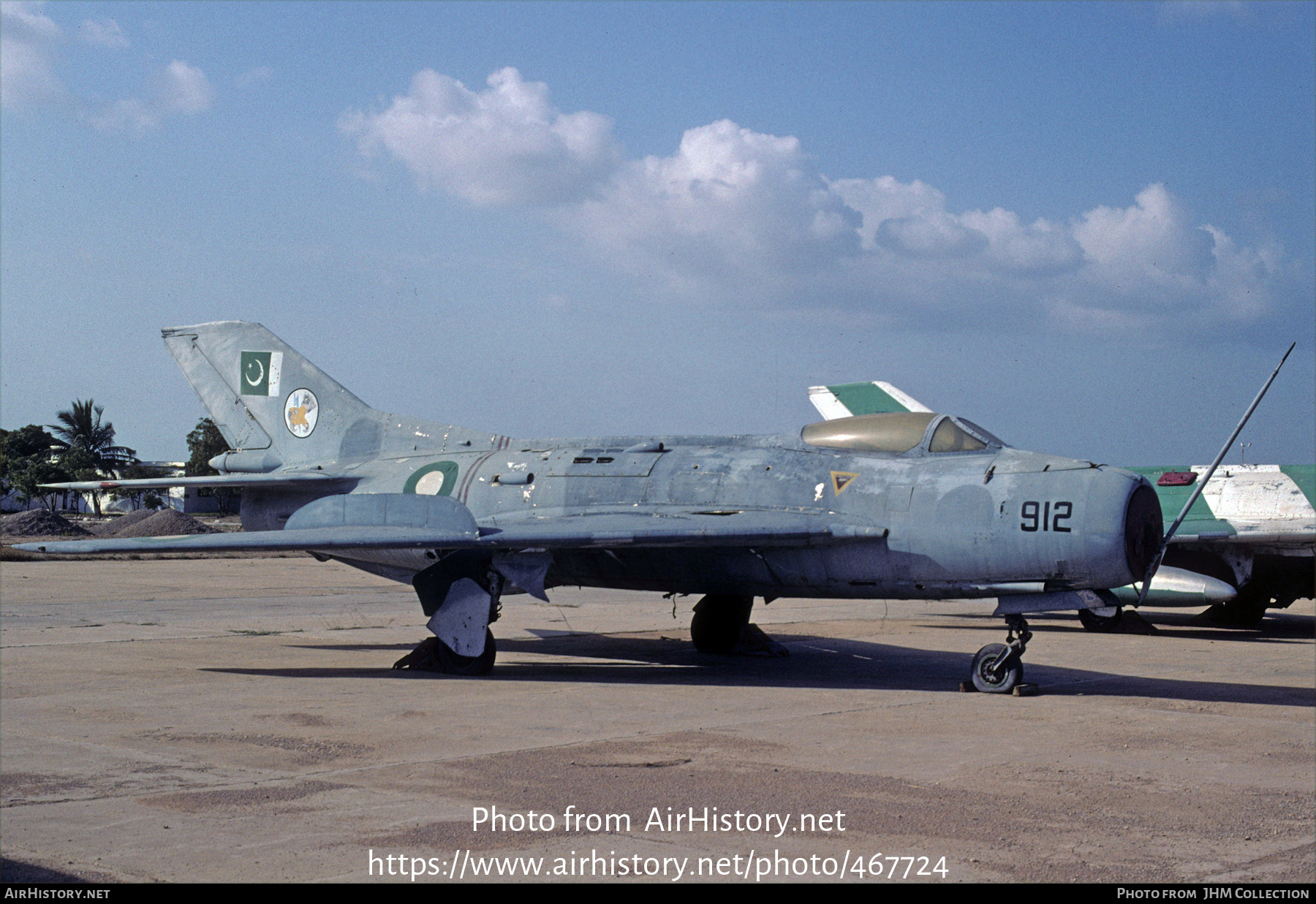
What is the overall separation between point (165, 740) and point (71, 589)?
681 inches

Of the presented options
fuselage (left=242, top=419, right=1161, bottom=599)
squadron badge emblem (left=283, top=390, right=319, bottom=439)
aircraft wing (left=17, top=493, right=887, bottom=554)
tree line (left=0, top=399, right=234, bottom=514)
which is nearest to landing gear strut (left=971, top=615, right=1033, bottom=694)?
fuselage (left=242, top=419, right=1161, bottom=599)

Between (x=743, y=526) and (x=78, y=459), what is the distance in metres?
78.0

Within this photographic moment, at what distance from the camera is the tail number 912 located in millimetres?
10633

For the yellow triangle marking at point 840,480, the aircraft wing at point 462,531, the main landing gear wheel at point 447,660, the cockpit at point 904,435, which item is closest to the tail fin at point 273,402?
the aircraft wing at point 462,531

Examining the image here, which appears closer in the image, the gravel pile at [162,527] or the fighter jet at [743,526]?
the fighter jet at [743,526]

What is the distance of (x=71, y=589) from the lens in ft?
76.5

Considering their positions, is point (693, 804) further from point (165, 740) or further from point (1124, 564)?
point (1124, 564)

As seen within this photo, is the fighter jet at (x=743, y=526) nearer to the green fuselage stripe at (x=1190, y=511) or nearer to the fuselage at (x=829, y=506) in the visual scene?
the fuselage at (x=829, y=506)

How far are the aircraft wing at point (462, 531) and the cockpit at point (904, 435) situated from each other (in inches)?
38.5

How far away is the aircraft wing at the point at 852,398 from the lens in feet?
82.5

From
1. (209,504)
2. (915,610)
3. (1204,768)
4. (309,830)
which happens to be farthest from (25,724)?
(209,504)

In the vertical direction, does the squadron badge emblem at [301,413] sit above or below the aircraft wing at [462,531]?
above

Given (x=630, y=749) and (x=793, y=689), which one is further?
(x=793, y=689)

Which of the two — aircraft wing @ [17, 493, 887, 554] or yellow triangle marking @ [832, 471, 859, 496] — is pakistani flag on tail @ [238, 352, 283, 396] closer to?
aircraft wing @ [17, 493, 887, 554]
